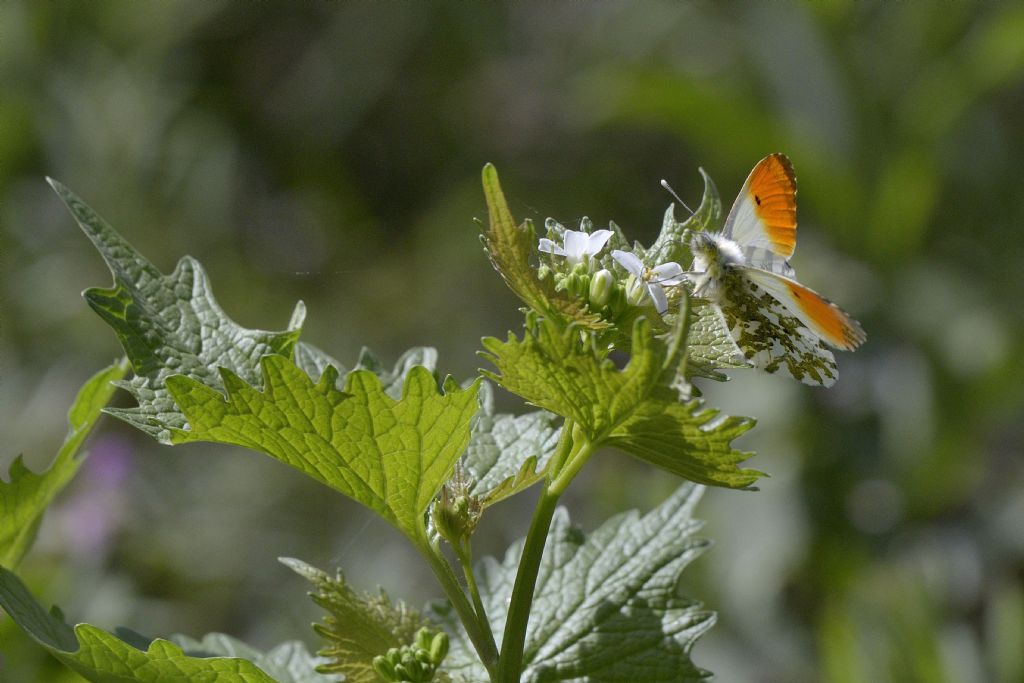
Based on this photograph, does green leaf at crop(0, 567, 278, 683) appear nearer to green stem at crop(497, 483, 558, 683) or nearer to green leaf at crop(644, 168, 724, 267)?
green stem at crop(497, 483, 558, 683)

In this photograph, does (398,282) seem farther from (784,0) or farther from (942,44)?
(942,44)

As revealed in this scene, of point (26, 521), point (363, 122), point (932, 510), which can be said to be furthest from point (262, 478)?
point (26, 521)

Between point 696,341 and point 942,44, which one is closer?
point 696,341

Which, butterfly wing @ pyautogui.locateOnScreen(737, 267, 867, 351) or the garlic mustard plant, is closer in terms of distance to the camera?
the garlic mustard plant

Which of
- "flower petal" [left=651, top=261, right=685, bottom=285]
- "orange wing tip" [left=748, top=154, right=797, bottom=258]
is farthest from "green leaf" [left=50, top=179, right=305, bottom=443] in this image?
"orange wing tip" [left=748, top=154, right=797, bottom=258]

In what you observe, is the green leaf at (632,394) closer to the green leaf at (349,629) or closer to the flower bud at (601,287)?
the flower bud at (601,287)

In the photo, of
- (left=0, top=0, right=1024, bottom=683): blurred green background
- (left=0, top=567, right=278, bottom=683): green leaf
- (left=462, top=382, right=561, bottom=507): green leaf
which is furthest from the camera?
(left=0, top=0, right=1024, bottom=683): blurred green background

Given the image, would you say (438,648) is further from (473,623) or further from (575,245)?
(575,245)

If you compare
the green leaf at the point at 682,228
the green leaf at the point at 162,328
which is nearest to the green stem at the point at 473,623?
the green leaf at the point at 162,328
